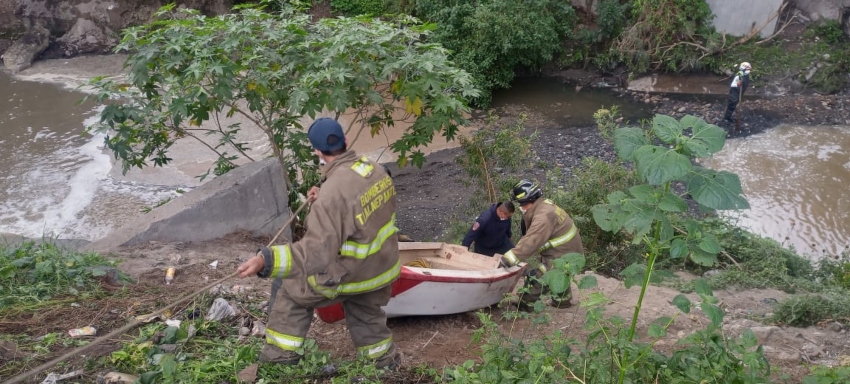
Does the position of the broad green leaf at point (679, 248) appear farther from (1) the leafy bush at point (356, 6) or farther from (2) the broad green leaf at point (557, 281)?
(1) the leafy bush at point (356, 6)

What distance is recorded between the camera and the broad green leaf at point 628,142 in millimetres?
2914

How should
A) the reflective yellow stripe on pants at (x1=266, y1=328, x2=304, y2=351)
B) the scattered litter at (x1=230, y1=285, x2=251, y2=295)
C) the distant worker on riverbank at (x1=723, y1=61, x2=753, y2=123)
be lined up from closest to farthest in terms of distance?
1. the reflective yellow stripe on pants at (x1=266, y1=328, x2=304, y2=351)
2. the scattered litter at (x1=230, y1=285, x2=251, y2=295)
3. the distant worker on riverbank at (x1=723, y1=61, x2=753, y2=123)

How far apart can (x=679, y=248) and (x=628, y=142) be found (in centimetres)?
49

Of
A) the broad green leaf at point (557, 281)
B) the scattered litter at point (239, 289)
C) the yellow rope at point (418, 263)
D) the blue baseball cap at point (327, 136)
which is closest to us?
the broad green leaf at point (557, 281)

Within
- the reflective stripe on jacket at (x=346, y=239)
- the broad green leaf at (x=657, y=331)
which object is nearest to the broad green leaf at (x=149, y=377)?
the reflective stripe on jacket at (x=346, y=239)

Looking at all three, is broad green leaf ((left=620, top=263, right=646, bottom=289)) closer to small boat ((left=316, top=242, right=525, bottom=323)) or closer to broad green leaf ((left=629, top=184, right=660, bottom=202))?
broad green leaf ((left=629, top=184, right=660, bottom=202))

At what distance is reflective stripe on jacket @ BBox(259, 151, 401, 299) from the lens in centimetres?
336

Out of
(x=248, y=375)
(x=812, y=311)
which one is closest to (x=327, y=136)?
(x=248, y=375)

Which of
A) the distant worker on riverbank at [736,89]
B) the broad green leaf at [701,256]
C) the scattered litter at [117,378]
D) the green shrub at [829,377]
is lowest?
the distant worker on riverbank at [736,89]

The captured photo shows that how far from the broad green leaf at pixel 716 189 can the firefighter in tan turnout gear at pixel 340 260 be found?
1561 mm

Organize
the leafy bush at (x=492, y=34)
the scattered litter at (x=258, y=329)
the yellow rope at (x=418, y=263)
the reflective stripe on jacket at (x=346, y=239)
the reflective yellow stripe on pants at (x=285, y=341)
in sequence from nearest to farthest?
1. the reflective stripe on jacket at (x=346, y=239)
2. the reflective yellow stripe on pants at (x=285, y=341)
3. the scattered litter at (x=258, y=329)
4. the yellow rope at (x=418, y=263)
5. the leafy bush at (x=492, y=34)

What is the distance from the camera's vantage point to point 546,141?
12.4 metres

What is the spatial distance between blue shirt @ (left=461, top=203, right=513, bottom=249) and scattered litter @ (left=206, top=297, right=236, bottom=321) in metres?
2.22

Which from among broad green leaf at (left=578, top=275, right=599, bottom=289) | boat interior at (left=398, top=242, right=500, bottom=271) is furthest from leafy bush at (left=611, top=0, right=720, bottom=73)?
broad green leaf at (left=578, top=275, right=599, bottom=289)
